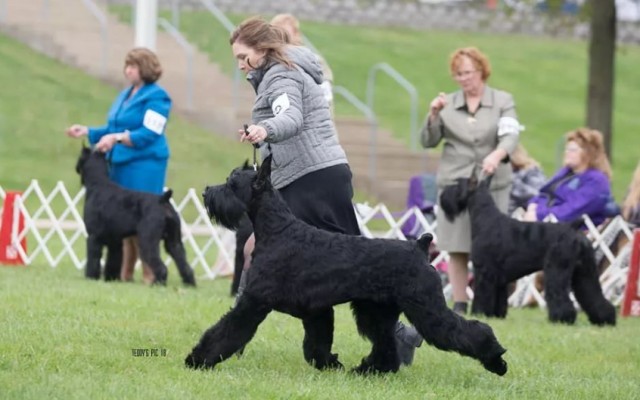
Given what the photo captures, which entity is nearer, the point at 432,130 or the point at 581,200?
the point at 432,130

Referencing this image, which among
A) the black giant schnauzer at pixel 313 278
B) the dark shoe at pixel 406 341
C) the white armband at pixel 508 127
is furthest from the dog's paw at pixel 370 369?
the white armband at pixel 508 127

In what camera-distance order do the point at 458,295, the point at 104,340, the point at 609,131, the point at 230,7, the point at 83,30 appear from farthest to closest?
the point at 230,7 < the point at 83,30 < the point at 609,131 < the point at 458,295 < the point at 104,340

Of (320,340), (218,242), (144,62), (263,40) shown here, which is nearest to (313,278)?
(320,340)

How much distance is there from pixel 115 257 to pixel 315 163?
170 inches

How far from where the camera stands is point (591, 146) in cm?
988

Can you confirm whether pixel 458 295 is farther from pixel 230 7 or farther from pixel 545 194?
pixel 230 7

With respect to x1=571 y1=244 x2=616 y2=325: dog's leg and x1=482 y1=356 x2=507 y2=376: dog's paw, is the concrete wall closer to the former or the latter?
x1=571 y1=244 x2=616 y2=325: dog's leg

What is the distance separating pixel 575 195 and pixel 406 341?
4274mm

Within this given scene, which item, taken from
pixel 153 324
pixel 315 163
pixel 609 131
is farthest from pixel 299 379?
pixel 609 131

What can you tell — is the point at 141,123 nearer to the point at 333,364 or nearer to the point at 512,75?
the point at 333,364

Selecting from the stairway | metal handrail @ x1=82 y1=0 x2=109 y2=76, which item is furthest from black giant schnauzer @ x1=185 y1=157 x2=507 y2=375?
metal handrail @ x1=82 y1=0 x2=109 y2=76

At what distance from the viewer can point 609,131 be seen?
1750 cm

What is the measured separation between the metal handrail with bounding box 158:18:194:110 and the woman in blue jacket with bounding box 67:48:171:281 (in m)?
9.50

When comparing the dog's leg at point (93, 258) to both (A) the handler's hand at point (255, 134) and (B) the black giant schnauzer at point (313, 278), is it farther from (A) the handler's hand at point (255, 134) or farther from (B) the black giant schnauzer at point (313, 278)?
(A) the handler's hand at point (255, 134)
